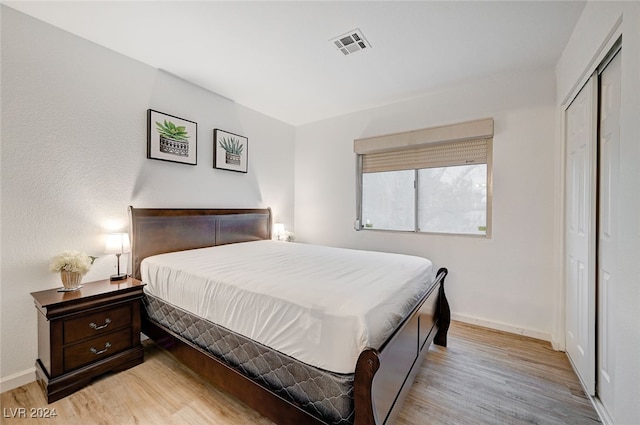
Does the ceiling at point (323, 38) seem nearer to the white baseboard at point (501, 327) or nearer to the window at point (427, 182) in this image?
the window at point (427, 182)

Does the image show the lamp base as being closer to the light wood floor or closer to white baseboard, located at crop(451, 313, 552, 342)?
the light wood floor

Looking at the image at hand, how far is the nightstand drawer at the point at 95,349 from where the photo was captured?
72.3 inches

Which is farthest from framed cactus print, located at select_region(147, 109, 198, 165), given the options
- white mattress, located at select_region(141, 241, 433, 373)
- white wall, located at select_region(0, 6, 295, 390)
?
white mattress, located at select_region(141, 241, 433, 373)

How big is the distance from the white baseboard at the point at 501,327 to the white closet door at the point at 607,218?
3.24 feet

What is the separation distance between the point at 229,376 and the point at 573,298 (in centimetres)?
273

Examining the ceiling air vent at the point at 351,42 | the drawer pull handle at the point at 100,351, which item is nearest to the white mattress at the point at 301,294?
the drawer pull handle at the point at 100,351

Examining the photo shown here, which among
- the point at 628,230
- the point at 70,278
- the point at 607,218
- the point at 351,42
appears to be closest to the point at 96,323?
the point at 70,278

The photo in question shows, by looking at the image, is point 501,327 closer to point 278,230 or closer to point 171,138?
point 278,230

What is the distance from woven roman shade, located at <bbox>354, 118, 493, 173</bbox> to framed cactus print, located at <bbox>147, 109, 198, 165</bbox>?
7.19 feet

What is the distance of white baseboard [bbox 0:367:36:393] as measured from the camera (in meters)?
1.85

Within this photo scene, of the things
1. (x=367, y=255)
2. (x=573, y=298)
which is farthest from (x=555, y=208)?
(x=367, y=255)

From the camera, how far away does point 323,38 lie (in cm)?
223

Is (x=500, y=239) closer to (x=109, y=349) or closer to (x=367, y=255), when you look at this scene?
(x=367, y=255)

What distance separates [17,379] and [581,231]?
4370 millimetres
